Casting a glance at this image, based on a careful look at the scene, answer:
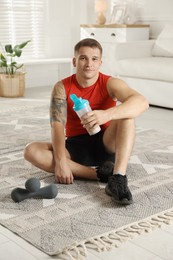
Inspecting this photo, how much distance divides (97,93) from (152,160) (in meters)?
0.59

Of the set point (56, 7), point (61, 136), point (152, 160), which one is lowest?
point (152, 160)

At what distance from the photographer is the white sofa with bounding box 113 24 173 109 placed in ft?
12.6

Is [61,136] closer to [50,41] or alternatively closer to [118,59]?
[118,59]

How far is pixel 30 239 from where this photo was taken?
5.00 ft

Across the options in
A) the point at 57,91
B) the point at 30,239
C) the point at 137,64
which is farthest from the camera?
the point at 137,64

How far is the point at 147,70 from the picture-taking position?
13.0 feet

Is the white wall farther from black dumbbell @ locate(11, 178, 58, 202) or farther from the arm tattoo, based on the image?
black dumbbell @ locate(11, 178, 58, 202)

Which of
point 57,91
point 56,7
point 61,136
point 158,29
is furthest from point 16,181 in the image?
point 56,7

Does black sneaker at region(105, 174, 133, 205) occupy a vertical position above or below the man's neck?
below

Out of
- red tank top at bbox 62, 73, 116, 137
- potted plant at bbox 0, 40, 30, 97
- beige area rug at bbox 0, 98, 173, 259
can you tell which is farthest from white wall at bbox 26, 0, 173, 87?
red tank top at bbox 62, 73, 116, 137

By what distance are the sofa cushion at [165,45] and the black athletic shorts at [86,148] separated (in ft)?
8.05

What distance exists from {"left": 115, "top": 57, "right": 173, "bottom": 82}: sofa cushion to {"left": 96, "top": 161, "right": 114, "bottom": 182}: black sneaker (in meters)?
1.92

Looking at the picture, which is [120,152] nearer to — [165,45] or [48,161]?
[48,161]

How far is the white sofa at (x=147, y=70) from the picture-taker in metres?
3.83
